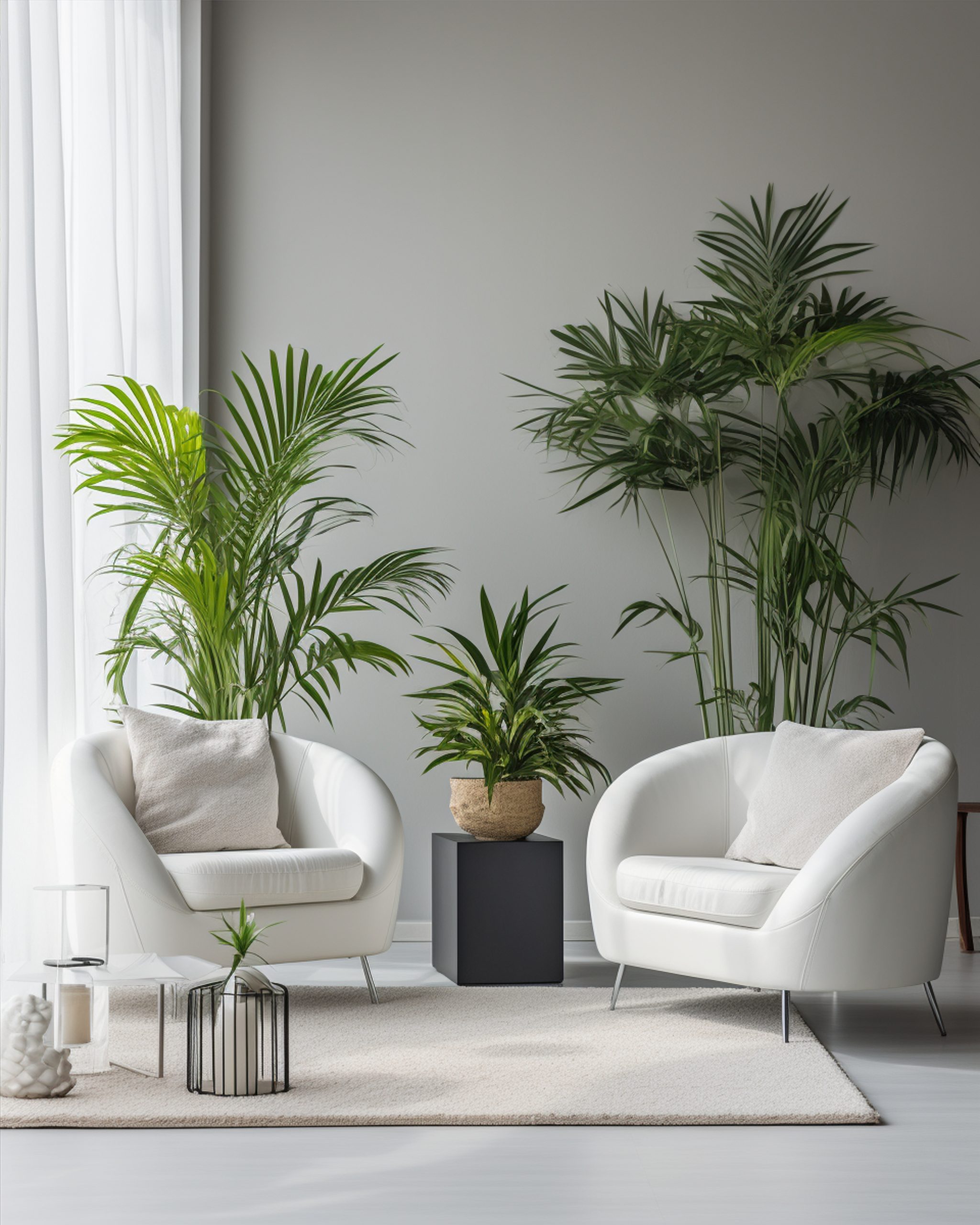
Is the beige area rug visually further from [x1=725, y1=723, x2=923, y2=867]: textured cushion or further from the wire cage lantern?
[x1=725, y1=723, x2=923, y2=867]: textured cushion

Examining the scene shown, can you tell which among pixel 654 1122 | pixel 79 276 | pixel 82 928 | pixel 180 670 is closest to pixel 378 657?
pixel 180 670

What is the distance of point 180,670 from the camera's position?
457 centimetres

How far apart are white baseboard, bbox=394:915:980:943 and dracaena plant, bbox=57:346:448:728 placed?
98 cm

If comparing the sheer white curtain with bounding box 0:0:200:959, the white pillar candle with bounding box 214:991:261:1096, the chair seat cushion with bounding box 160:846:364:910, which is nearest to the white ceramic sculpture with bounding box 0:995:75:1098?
the white pillar candle with bounding box 214:991:261:1096

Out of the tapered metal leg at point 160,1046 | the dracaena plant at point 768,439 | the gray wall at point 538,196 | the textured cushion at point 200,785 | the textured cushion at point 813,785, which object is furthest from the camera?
the gray wall at point 538,196

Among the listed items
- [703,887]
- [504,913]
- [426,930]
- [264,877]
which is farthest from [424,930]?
[703,887]

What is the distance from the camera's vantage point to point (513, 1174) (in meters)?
2.22

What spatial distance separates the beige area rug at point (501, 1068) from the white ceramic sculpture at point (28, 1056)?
0.04 m

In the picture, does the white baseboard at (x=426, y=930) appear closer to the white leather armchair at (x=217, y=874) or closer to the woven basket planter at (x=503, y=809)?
the woven basket planter at (x=503, y=809)

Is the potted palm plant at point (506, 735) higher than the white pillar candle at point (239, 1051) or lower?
higher

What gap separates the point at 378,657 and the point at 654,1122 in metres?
2.43

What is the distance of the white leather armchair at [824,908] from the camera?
309 centimetres

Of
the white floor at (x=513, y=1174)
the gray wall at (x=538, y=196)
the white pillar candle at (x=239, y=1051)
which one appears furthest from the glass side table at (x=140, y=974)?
the gray wall at (x=538, y=196)

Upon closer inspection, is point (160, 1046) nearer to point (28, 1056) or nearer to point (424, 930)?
point (28, 1056)
